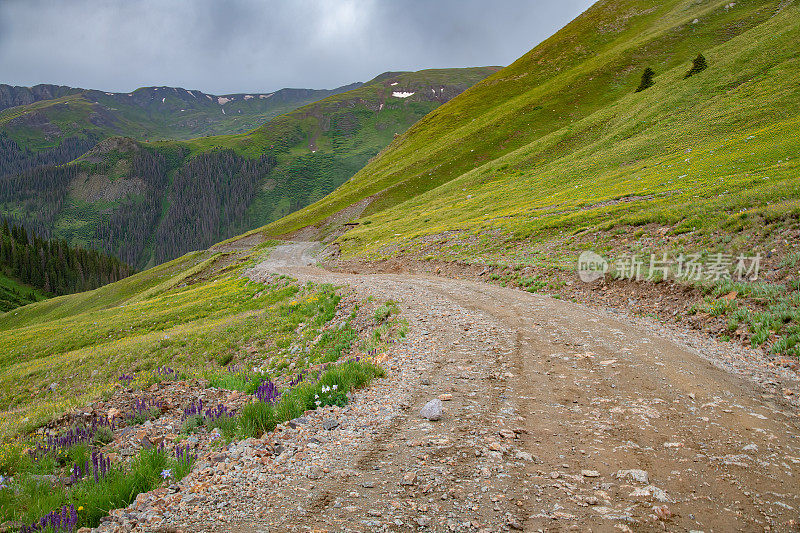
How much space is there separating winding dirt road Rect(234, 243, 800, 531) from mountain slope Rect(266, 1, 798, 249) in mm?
16318

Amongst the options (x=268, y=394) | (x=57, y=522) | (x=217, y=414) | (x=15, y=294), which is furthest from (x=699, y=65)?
(x=15, y=294)

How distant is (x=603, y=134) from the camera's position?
57.1 meters

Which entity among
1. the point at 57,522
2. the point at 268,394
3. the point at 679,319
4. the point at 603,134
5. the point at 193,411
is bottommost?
the point at 193,411

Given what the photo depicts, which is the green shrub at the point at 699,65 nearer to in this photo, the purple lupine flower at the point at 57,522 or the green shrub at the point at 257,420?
the green shrub at the point at 257,420

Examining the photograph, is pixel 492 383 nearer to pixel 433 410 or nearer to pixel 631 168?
pixel 433 410

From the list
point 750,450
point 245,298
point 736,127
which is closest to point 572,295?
point 750,450

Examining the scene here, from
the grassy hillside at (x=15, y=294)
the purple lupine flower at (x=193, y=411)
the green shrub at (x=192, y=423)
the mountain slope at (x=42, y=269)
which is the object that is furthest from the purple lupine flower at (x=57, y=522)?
the mountain slope at (x=42, y=269)

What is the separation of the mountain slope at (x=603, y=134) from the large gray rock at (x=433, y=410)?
20.6m

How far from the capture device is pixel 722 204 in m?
20.3

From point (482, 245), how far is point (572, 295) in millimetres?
14473

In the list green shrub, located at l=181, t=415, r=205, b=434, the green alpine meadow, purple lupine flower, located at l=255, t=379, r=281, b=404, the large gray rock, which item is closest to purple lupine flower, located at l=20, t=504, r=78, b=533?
the green alpine meadow

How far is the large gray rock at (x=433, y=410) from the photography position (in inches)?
279

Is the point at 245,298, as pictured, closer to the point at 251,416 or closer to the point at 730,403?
the point at 251,416

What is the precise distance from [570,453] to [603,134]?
6384cm
